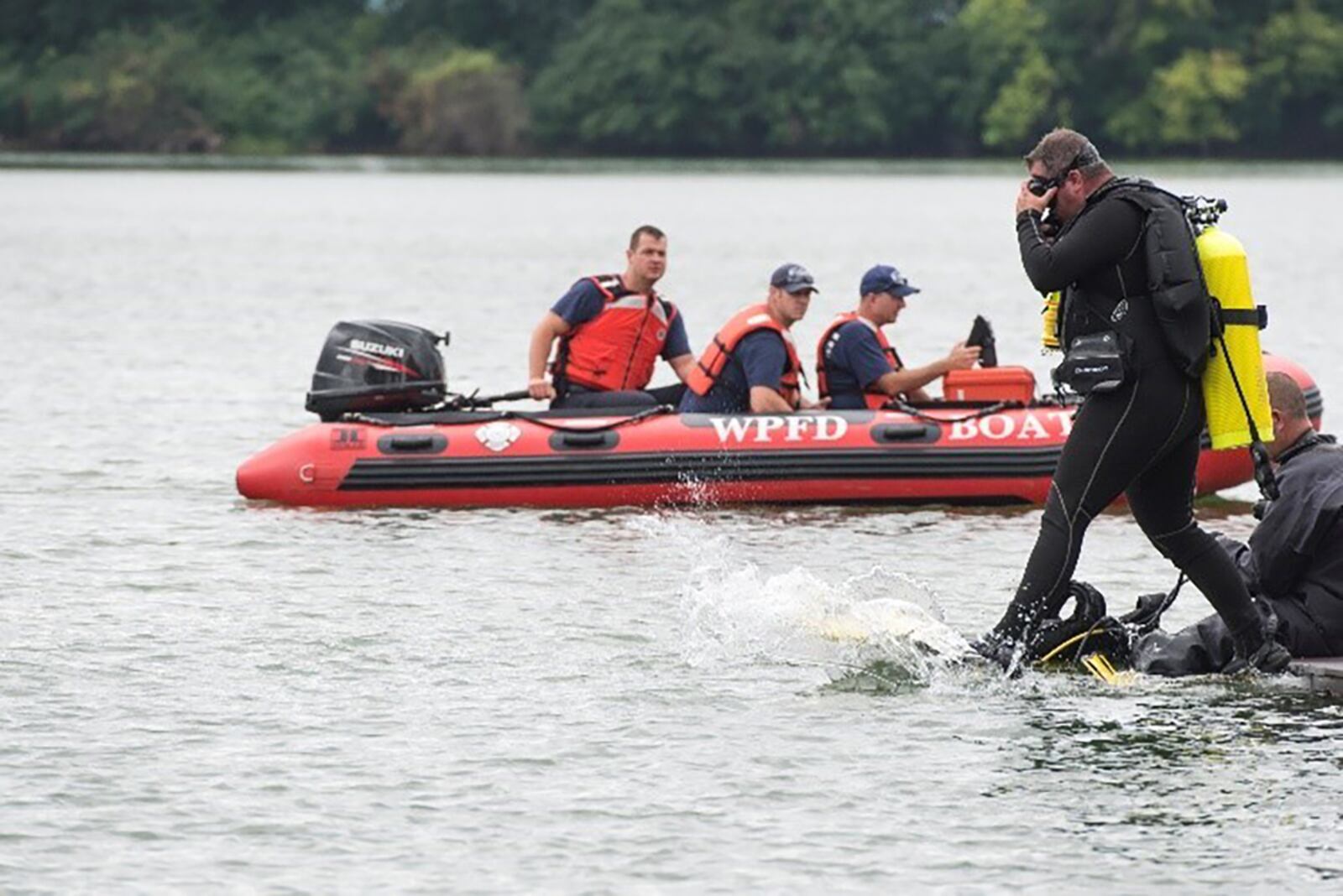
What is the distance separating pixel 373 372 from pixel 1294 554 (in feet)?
19.9

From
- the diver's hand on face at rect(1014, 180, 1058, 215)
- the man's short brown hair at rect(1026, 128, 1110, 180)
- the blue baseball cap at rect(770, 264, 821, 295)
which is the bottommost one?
the blue baseball cap at rect(770, 264, 821, 295)

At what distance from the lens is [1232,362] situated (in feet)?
29.0

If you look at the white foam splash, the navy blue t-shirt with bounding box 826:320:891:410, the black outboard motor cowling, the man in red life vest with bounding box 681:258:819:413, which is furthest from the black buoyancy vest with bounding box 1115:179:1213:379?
the black outboard motor cowling

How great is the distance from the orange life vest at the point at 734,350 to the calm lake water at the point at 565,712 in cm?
62

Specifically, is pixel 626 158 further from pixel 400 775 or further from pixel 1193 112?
pixel 400 775

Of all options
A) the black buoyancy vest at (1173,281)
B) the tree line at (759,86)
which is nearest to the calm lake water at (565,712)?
the black buoyancy vest at (1173,281)

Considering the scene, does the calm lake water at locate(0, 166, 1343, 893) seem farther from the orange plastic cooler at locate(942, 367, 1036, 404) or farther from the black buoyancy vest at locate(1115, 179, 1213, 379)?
the black buoyancy vest at locate(1115, 179, 1213, 379)

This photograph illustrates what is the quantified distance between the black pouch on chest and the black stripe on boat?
4810 mm

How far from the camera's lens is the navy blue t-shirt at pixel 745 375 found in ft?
45.0

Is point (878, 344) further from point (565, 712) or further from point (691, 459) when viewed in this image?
point (565, 712)

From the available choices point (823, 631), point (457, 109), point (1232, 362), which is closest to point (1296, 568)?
point (1232, 362)

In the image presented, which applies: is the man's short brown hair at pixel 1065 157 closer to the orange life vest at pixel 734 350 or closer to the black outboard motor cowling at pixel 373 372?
the orange life vest at pixel 734 350

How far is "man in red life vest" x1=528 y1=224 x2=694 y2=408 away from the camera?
1417cm

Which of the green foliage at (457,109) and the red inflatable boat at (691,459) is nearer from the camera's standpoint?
the red inflatable boat at (691,459)
